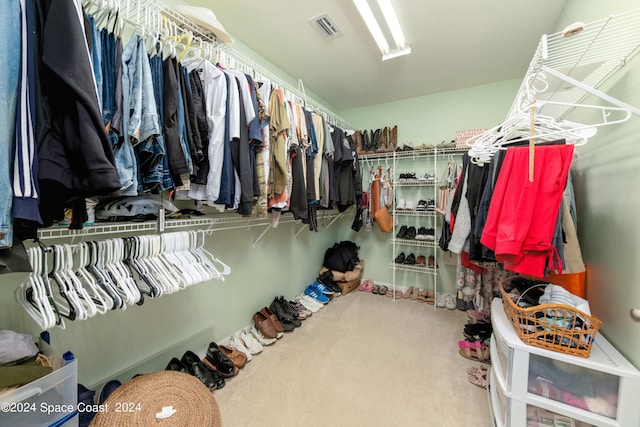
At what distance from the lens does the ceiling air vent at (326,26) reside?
6.06ft

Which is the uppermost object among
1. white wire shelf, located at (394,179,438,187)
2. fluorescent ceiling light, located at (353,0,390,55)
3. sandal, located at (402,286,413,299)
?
fluorescent ceiling light, located at (353,0,390,55)

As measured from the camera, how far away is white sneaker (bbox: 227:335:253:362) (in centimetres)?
188

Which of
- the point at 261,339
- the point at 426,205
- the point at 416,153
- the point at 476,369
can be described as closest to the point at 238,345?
the point at 261,339

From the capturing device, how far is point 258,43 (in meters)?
2.21

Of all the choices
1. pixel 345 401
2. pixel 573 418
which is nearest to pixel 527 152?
pixel 573 418

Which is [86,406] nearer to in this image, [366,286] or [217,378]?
[217,378]

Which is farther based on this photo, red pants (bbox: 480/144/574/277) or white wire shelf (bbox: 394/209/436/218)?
white wire shelf (bbox: 394/209/436/218)

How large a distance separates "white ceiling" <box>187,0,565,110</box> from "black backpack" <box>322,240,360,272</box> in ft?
6.79

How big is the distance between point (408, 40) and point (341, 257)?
245 cm

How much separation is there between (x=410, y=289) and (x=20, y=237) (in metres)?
3.38

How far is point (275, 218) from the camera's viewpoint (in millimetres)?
1887

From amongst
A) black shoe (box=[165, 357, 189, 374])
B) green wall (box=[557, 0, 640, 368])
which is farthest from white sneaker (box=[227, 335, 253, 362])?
green wall (box=[557, 0, 640, 368])

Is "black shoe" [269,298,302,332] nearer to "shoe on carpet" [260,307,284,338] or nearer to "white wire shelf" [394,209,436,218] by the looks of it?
"shoe on carpet" [260,307,284,338]

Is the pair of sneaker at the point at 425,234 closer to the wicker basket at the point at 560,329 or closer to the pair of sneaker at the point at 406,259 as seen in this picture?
the pair of sneaker at the point at 406,259
